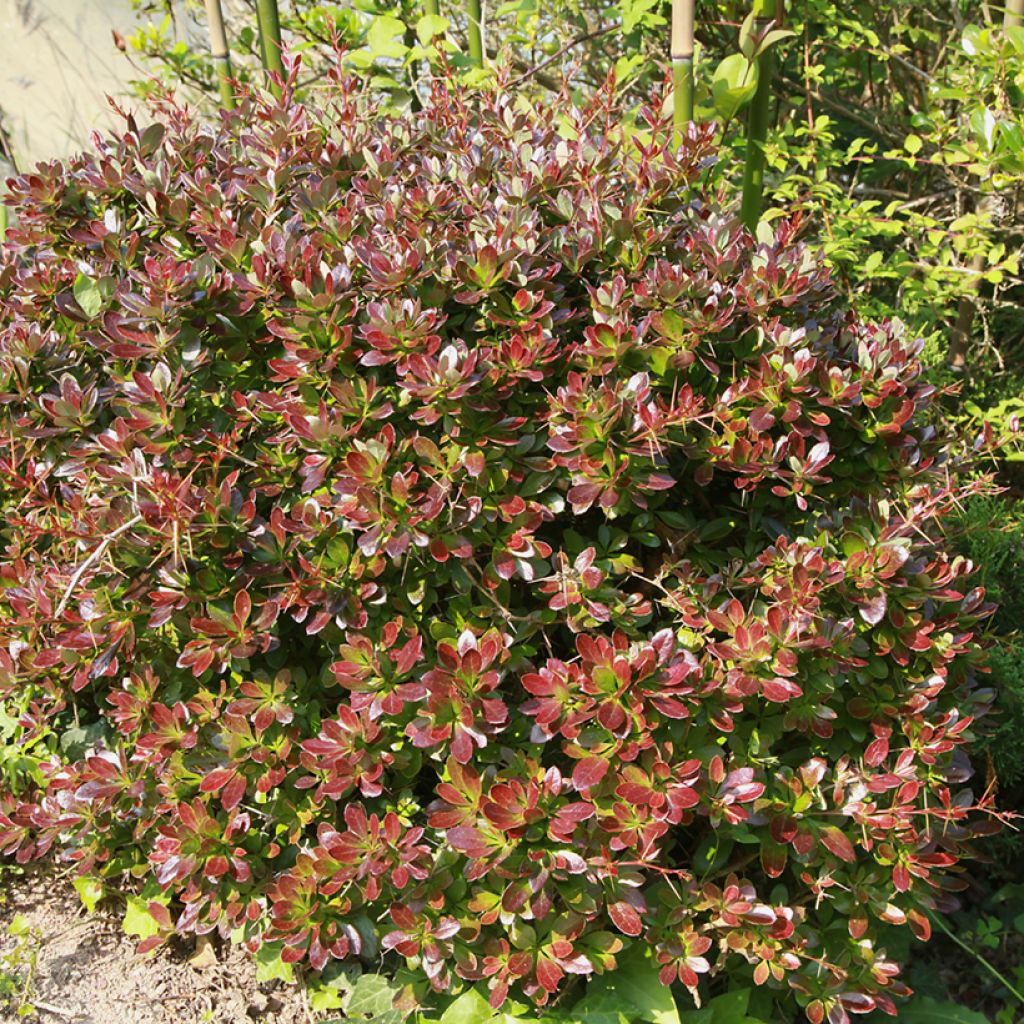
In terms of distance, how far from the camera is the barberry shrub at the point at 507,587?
174 centimetres

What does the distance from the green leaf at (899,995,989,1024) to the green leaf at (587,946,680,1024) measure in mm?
575

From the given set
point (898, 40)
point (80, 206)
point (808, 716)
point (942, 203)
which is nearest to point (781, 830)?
point (808, 716)

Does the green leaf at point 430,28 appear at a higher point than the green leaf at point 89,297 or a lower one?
higher

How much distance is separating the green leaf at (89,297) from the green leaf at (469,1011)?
4.87 ft

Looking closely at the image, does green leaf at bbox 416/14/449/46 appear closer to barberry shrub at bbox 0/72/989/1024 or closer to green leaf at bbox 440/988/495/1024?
barberry shrub at bbox 0/72/989/1024

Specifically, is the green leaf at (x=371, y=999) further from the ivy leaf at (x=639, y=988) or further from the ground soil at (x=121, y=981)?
the ivy leaf at (x=639, y=988)

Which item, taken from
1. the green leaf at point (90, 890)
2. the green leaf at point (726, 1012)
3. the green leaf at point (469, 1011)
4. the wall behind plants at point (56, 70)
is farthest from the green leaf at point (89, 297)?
the wall behind plants at point (56, 70)

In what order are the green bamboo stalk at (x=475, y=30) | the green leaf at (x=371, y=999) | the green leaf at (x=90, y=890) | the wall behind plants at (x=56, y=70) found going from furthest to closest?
the wall behind plants at (x=56, y=70)
the green bamboo stalk at (x=475, y=30)
the green leaf at (x=90, y=890)
the green leaf at (x=371, y=999)

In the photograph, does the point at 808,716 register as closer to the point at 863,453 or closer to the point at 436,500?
the point at 863,453

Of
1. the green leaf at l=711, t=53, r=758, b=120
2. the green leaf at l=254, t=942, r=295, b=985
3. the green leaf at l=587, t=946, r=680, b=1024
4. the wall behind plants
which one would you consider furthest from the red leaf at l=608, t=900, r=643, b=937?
the wall behind plants

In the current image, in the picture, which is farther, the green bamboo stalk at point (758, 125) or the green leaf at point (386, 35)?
the green leaf at point (386, 35)

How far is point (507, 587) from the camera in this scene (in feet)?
6.04

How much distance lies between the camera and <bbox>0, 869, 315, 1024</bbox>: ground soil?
219cm

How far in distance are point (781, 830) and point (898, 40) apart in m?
3.33
